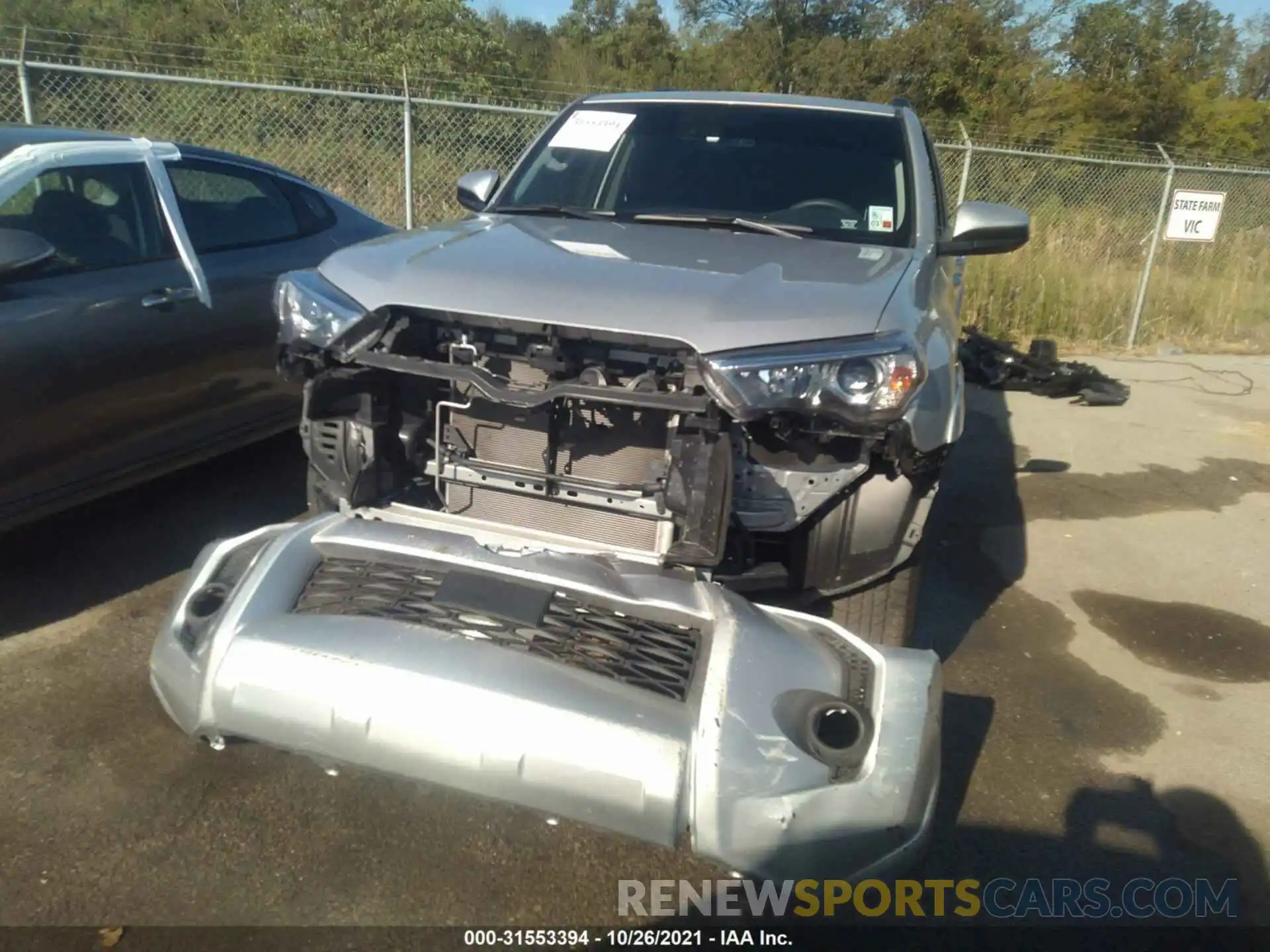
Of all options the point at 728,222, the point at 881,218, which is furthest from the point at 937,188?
the point at 728,222

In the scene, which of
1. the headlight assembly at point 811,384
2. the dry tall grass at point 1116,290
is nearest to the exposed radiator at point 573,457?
the headlight assembly at point 811,384

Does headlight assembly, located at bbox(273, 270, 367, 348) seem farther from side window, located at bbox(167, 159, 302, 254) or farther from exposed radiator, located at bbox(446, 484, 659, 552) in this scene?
side window, located at bbox(167, 159, 302, 254)

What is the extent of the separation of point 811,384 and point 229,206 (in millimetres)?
3460

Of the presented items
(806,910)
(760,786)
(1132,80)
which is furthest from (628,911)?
(1132,80)

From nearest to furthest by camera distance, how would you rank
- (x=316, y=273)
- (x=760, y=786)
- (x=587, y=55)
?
(x=760, y=786) < (x=316, y=273) < (x=587, y=55)

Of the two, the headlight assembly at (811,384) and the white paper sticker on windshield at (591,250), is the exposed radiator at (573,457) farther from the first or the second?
the white paper sticker on windshield at (591,250)

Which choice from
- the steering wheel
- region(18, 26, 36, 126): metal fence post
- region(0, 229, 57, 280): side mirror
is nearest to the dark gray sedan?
region(0, 229, 57, 280): side mirror

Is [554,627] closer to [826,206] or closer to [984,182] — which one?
[826,206]

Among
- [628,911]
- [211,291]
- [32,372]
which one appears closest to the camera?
[628,911]

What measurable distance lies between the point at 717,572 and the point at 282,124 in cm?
815

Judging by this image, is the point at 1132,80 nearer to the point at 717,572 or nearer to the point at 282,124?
the point at 282,124

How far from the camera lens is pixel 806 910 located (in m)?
2.57

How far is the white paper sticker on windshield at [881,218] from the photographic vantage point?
368 cm

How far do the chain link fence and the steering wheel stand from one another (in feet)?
18.1
